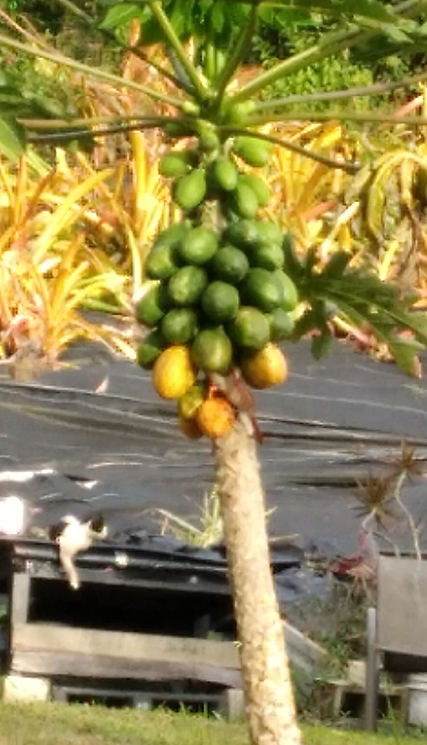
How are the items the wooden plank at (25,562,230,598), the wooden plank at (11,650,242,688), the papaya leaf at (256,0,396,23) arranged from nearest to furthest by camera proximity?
the papaya leaf at (256,0,396,23) < the wooden plank at (11,650,242,688) < the wooden plank at (25,562,230,598)

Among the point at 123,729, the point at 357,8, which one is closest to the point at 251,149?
the point at 357,8

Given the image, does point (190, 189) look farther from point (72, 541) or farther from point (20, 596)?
point (20, 596)

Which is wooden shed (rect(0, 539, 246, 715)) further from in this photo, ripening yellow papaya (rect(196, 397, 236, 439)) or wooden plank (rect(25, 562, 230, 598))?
ripening yellow papaya (rect(196, 397, 236, 439))

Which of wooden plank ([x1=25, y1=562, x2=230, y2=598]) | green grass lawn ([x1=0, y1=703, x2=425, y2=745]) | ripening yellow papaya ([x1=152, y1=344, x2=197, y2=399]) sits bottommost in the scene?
green grass lawn ([x1=0, y1=703, x2=425, y2=745])

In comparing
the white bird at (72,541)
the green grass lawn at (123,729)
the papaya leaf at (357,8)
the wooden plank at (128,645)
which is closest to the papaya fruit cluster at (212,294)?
the papaya leaf at (357,8)

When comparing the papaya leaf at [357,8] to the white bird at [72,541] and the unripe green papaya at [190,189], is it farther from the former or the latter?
the white bird at [72,541]

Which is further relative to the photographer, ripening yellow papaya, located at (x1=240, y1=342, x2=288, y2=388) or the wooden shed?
the wooden shed

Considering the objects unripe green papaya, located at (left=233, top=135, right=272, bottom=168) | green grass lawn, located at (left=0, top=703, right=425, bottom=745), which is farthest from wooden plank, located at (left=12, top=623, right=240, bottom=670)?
unripe green papaya, located at (left=233, top=135, right=272, bottom=168)
